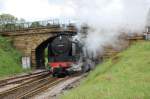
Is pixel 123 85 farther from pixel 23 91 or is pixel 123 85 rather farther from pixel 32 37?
pixel 32 37

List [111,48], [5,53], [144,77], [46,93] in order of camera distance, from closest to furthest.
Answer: [144,77]
[46,93]
[111,48]
[5,53]

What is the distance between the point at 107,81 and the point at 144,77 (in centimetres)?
157

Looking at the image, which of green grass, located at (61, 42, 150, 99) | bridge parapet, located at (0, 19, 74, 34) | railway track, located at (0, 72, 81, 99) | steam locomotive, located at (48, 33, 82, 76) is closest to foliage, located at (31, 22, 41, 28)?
bridge parapet, located at (0, 19, 74, 34)

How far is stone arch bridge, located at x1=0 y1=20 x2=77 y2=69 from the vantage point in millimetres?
46031

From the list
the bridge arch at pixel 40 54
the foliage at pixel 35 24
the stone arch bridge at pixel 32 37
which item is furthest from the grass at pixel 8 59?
the foliage at pixel 35 24

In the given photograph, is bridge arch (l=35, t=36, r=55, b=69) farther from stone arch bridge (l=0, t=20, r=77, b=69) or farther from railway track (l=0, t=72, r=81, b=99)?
railway track (l=0, t=72, r=81, b=99)

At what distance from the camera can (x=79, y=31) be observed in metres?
38.5

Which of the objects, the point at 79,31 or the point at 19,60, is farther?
the point at 19,60

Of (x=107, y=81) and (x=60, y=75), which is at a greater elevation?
(x=107, y=81)

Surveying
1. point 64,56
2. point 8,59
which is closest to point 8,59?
point 8,59

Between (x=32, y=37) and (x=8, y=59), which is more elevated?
(x=32, y=37)

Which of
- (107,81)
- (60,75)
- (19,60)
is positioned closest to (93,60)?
(60,75)

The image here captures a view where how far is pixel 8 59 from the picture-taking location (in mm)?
41938

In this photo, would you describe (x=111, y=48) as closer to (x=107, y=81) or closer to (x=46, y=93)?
(x=46, y=93)
